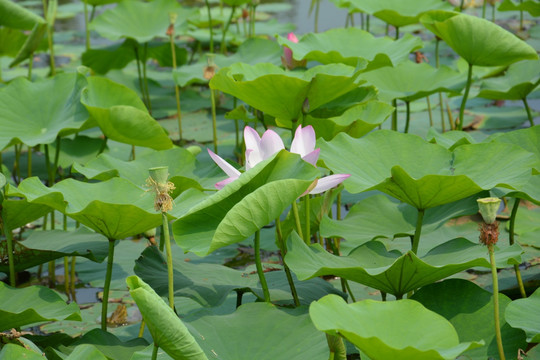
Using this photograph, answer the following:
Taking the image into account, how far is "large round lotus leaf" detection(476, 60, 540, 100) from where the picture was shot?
7.75ft

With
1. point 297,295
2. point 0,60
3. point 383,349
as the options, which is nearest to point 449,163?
point 297,295

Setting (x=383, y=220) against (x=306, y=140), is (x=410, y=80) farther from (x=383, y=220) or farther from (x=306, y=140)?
(x=306, y=140)

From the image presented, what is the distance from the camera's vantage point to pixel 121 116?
2.05 meters

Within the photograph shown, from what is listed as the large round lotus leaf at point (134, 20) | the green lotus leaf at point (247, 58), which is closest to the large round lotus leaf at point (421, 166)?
the green lotus leaf at point (247, 58)

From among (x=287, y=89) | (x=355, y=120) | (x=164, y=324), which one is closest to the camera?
(x=164, y=324)

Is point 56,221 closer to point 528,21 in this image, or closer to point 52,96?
point 52,96

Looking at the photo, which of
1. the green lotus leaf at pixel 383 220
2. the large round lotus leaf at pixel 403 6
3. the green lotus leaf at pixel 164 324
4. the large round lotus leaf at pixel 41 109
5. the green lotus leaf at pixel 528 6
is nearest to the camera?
the green lotus leaf at pixel 164 324

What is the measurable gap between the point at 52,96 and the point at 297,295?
1195 mm

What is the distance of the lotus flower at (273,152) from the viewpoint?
4.37 feet

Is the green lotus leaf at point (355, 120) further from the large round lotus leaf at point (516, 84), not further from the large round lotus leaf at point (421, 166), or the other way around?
the large round lotus leaf at point (516, 84)

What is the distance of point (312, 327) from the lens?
49.1 inches

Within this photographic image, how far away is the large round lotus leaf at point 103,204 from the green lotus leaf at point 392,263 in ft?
1.03

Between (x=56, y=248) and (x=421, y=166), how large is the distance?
2.97 feet

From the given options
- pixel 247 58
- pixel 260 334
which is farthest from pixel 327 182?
pixel 247 58
